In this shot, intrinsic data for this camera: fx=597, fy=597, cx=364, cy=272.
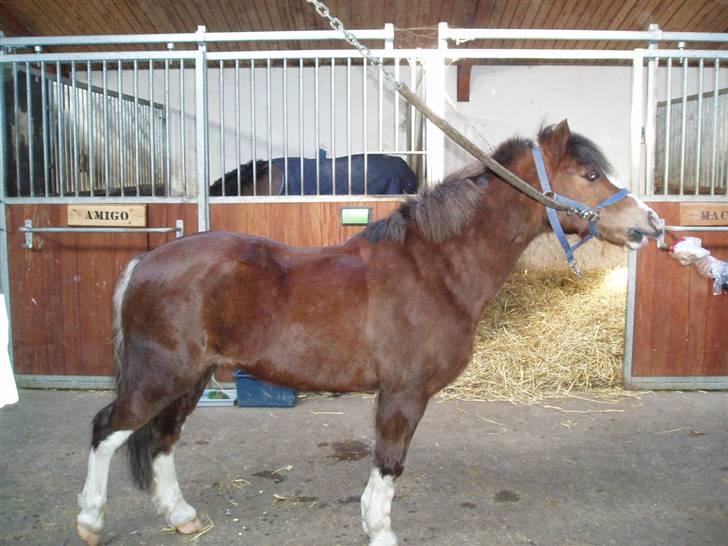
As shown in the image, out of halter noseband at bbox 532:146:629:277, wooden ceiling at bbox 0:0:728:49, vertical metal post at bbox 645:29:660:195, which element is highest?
wooden ceiling at bbox 0:0:728:49

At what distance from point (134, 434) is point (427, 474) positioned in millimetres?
1540

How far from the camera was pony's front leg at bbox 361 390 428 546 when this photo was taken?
242 cm

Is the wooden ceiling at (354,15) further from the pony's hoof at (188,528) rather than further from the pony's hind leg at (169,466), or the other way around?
the pony's hoof at (188,528)

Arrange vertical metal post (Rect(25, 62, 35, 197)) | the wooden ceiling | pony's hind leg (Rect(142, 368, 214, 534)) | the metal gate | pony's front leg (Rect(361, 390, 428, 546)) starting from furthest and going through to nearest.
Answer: the wooden ceiling < the metal gate < vertical metal post (Rect(25, 62, 35, 197)) < pony's hind leg (Rect(142, 368, 214, 534)) < pony's front leg (Rect(361, 390, 428, 546))

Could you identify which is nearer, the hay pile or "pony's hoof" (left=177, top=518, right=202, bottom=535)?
"pony's hoof" (left=177, top=518, right=202, bottom=535)

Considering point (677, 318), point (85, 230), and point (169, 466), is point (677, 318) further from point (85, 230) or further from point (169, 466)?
point (85, 230)

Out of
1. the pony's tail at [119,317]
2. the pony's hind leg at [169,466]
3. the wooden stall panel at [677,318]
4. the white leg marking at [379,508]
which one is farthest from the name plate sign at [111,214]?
the wooden stall panel at [677,318]

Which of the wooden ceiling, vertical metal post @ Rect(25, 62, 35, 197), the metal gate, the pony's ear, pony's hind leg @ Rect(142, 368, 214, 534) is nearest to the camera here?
the pony's ear

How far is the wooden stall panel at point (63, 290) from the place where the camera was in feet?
15.0

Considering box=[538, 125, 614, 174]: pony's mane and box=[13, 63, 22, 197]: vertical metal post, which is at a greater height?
box=[13, 63, 22, 197]: vertical metal post

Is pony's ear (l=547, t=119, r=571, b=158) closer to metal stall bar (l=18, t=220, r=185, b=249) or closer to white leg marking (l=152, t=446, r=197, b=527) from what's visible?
white leg marking (l=152, t=446, r=197, b=527)

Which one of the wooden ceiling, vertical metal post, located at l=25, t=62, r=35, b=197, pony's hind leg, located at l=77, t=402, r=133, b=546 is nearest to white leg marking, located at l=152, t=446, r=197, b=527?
pony's hind leg, located at l=77, t=402, r=133, b=546

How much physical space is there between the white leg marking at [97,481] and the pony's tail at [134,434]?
139 mm

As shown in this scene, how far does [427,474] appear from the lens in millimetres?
3238
